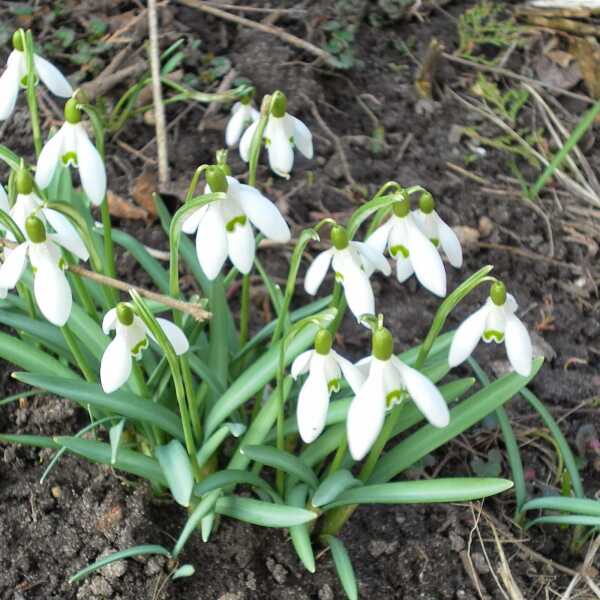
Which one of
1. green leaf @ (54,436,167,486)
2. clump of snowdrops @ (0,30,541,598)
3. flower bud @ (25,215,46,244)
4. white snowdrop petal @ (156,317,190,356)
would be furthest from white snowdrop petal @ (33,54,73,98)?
green leaf @ (54,436,167,486)

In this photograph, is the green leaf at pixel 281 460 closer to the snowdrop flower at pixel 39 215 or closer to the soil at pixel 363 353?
the soil at pixel 363 353

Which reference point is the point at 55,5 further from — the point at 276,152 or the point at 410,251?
the point at 410,251

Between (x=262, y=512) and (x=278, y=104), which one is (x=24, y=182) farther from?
(x=262, y=512)

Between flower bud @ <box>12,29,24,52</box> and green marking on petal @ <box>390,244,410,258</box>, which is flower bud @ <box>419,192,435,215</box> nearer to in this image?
green marking on petal @ <box>390,244,410,258</box>

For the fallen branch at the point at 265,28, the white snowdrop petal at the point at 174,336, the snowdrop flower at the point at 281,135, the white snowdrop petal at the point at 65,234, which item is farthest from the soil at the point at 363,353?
the snowdrop flower at the point at 281,135

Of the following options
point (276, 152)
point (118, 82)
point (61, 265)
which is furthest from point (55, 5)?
point (61, 265)

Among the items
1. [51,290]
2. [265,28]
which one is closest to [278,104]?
[51,290]
